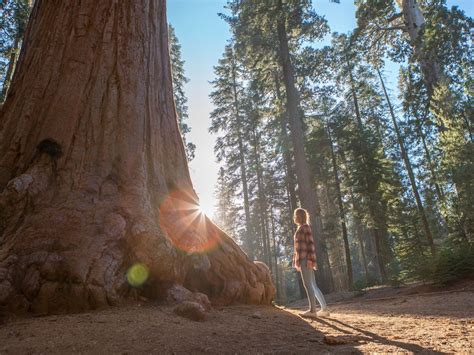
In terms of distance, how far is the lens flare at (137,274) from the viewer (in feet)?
11.8

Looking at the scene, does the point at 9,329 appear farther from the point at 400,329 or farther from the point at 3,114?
the point at 400,329

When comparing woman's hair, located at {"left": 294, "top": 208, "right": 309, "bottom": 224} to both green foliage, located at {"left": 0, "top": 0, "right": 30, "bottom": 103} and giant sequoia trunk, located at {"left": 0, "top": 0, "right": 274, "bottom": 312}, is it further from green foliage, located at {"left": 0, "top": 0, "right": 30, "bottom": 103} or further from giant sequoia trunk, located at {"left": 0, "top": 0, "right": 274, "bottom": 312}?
green foliage, located at {"left": 0, "top": 0, "right": 30, "bottom": 103}

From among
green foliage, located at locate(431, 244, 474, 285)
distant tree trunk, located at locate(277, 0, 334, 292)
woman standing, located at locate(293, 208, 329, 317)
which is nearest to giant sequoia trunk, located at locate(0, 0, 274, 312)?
woman standing, located at locate(293, 208, 329, 317)

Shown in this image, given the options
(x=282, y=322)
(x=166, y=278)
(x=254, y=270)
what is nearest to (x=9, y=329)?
(x=166, y=278)

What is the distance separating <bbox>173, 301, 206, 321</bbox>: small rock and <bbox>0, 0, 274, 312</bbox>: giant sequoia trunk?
1.82 feet

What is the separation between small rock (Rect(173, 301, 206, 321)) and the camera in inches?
128

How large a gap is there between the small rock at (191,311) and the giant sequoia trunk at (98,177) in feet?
1.82

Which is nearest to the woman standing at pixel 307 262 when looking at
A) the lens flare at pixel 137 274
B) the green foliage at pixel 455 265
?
the lens flare at pixel 137 274

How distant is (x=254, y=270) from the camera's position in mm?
5105

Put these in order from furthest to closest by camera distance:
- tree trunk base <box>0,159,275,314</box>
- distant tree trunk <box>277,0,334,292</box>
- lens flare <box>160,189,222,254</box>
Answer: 1. distant tree trunk <box>277,0,334,292</box>
2. lens flare <box>160,189,222,254</box>
3. tree trunk base <box>0,159,275,314</box>

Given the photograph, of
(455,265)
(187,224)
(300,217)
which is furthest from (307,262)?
(455,265)

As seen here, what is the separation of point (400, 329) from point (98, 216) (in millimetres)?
3745

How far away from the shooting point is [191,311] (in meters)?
3.27

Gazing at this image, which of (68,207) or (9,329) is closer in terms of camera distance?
(9,329)
